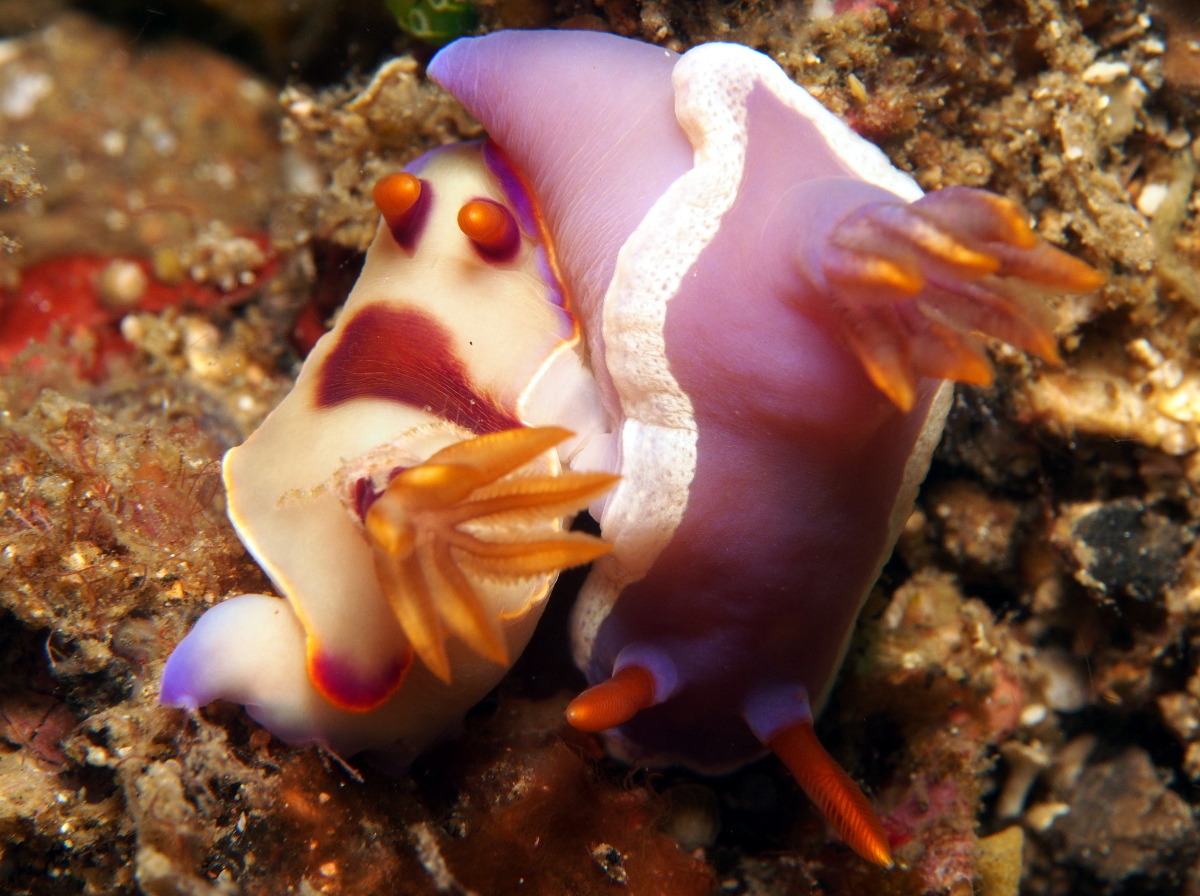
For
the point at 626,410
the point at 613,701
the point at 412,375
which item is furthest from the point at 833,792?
the point at 412,375

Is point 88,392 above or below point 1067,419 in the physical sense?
below

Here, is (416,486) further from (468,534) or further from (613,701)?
(613,701)

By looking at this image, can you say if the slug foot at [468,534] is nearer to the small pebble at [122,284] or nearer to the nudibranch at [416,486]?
the nudibranch at [416,486]

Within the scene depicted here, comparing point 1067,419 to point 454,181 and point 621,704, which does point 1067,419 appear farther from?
point 454,181

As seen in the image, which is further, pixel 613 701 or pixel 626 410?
pixel 626 410

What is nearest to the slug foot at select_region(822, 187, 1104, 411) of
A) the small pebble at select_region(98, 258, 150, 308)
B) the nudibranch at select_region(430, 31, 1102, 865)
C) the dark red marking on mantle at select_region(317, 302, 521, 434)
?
the nudibranch at select_region(430, 31, 1102, 865)

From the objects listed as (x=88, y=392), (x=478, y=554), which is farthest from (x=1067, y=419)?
(x=88, y=392)

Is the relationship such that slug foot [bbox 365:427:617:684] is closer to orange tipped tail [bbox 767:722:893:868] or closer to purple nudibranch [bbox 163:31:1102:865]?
purple nudibranch [bbox 163:31:1102:865]
